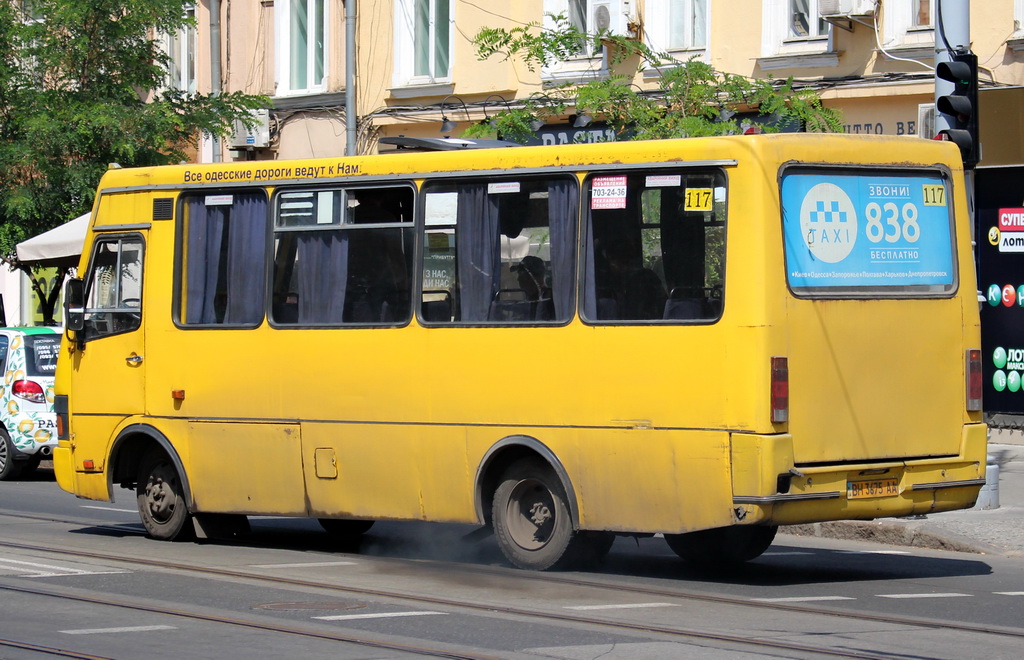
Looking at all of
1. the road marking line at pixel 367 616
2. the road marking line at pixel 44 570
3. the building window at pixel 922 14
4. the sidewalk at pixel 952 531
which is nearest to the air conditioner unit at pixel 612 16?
the building window at pixel 922 14

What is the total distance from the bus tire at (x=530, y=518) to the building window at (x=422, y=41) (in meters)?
16.1

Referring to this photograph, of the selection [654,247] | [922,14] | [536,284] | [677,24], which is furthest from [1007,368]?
[654,247]

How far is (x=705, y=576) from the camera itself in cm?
1094

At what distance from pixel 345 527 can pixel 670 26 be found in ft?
40.0

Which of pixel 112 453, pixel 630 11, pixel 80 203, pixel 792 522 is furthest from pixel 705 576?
pixel 80 203

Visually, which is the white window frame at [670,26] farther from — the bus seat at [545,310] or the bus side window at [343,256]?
the bus seat at [545,310]

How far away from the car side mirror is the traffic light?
719 cm

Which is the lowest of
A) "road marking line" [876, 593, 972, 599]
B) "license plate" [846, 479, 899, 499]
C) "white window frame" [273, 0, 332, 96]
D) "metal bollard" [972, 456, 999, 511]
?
"road marking line" [876, 593, 972, 599]

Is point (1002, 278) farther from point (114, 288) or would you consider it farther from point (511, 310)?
point (114, 288)

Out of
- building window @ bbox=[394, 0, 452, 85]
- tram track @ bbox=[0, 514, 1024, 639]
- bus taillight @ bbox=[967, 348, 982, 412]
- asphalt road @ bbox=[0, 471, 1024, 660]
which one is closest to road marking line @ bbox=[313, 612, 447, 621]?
asphalt road @ bbox=[0, 471, 1024, 660]

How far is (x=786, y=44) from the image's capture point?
869 inches

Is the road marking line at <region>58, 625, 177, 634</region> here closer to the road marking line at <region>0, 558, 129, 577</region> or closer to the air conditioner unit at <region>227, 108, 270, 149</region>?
the road marking line at <region>0, 558, 129, 577</region>

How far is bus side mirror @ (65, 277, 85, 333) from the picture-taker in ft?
43.5

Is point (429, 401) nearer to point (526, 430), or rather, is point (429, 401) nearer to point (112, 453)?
point (526, 430)
